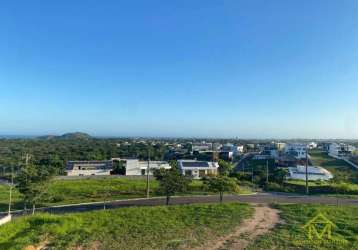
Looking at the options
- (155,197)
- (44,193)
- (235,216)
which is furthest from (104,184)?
(235,216)

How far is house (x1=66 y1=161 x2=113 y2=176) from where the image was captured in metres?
44.7

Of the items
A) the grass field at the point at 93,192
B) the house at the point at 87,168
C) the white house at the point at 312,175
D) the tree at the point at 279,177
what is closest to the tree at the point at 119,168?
the house at the point at 87,168

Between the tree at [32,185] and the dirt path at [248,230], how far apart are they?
12.7 m

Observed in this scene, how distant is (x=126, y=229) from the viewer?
11.0m

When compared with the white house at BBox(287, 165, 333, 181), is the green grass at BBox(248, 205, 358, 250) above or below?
above

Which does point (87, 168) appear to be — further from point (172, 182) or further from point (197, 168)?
point (172, 182)

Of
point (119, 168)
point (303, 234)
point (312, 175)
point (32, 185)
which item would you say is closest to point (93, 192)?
point (32, 185)

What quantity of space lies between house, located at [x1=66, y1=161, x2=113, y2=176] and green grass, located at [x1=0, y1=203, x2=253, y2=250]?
32.8 meters

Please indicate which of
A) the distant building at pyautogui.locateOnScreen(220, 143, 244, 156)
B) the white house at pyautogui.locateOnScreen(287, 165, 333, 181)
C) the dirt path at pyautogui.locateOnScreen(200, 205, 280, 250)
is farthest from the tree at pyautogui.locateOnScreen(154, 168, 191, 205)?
the distant building at pyautogui.locateOnScreen(220, 143, 244, 156)

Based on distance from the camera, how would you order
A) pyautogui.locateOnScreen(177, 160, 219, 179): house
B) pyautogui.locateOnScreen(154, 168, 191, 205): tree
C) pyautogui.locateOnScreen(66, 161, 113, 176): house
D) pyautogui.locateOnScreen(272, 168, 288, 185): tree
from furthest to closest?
pyautogui.locateOnScreen(66, 161, 113, 176): house < pyautogui.locateOnScreen(177, 160, 219, 179): house < pyautogui.locateOnScreen(272, 168, 288, 185): tree < pyautogui.locateOnScreen(154, 168, 191, 205): tree

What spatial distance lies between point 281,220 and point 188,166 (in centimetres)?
3116

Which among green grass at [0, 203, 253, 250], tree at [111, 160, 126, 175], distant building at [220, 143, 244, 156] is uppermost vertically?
green grass at [0, 203, 253, 250]

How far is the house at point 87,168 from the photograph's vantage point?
44.7 meters

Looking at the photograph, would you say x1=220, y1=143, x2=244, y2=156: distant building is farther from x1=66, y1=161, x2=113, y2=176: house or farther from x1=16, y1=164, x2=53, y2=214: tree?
x1=16, y1=164, x2=53, y2=214: tree
